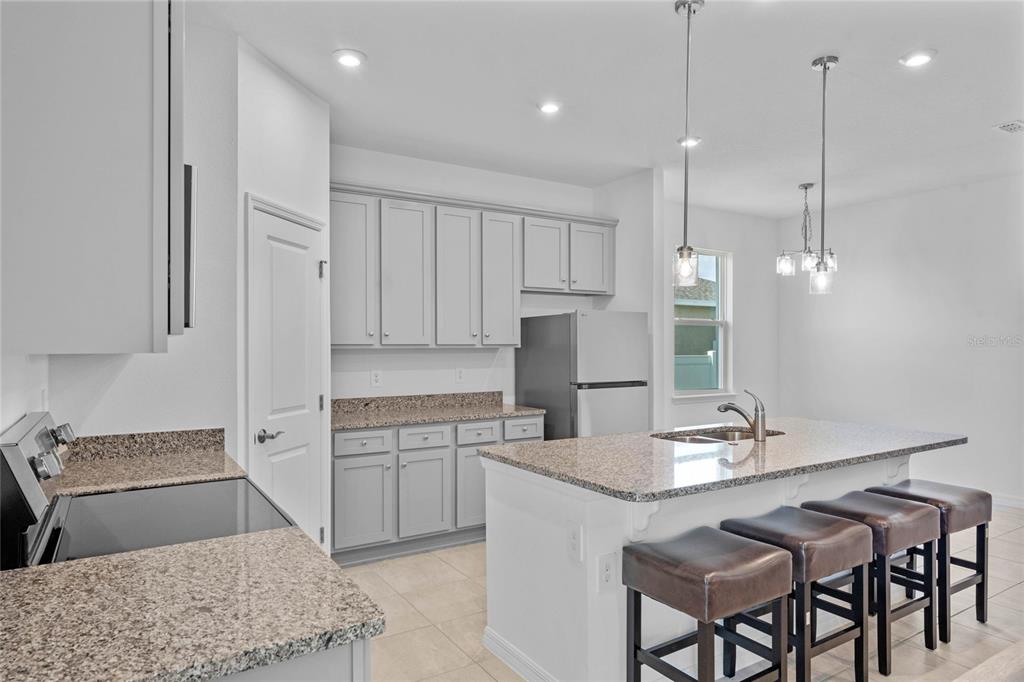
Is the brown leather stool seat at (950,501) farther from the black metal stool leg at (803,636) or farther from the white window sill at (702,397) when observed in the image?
the white window sill at (702,397)

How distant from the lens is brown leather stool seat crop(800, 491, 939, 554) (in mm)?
2439

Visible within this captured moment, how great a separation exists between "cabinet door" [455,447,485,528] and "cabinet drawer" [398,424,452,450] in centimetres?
14

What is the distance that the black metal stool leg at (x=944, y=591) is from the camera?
8.95ft

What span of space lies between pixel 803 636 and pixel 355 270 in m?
3.10

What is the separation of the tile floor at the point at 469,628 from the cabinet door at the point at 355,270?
1.46 meters

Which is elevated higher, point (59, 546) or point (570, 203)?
point (570, 203)

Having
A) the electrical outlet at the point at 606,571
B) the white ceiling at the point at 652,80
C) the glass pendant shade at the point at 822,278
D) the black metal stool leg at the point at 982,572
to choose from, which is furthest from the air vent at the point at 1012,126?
the electrical outlet at the point at 606,571

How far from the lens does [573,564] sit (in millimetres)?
2166

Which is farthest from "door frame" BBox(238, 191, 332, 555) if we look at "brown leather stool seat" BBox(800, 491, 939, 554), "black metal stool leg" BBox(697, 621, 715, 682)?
"brown leather stool seat" BBox(800, 491, 939, 554)

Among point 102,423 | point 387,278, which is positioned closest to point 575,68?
point 387,278

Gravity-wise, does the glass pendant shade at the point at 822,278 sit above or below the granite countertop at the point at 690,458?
above

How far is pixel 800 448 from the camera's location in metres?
2.64

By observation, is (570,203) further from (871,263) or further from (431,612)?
(431,612)

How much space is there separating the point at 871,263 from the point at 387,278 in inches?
180
